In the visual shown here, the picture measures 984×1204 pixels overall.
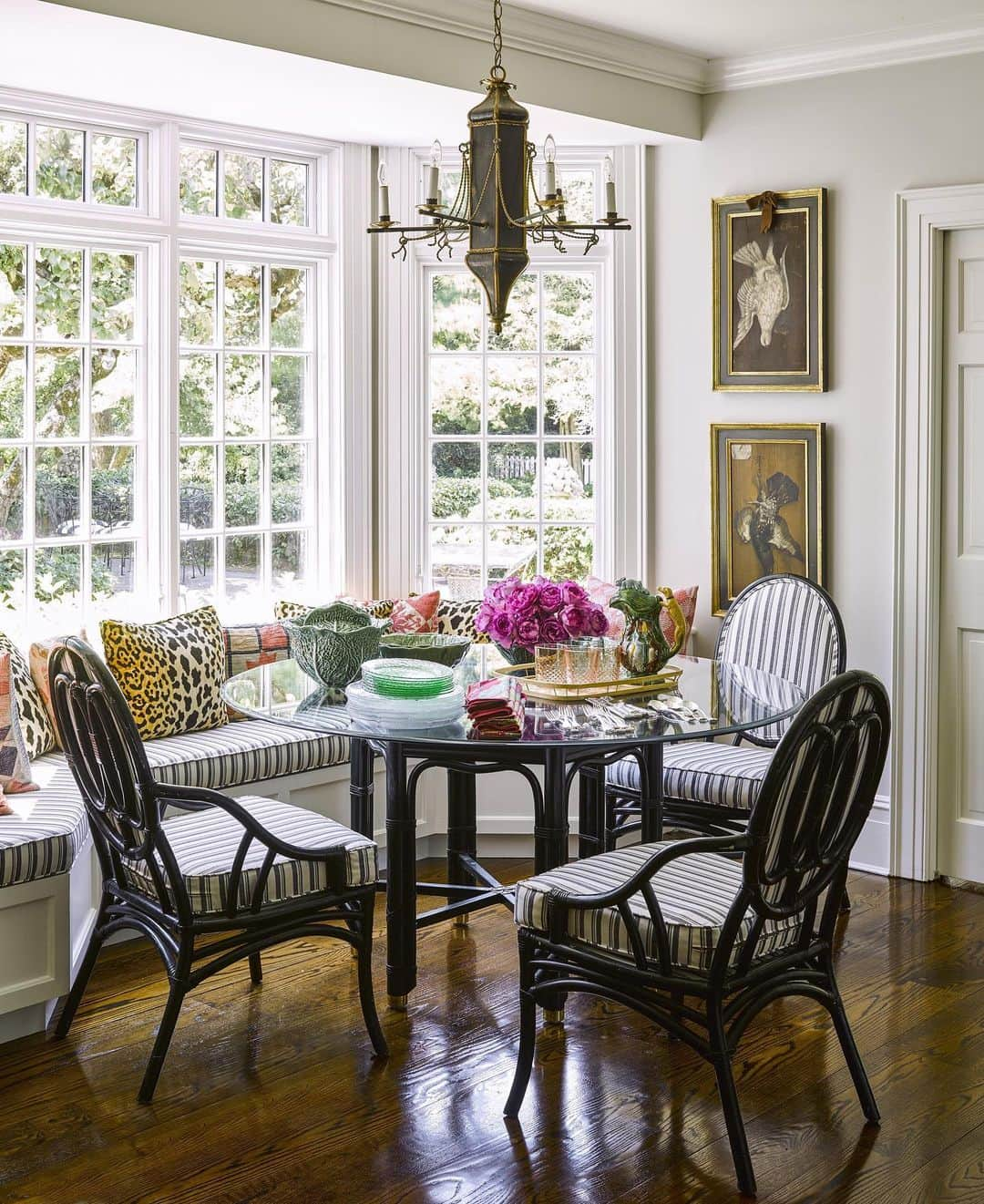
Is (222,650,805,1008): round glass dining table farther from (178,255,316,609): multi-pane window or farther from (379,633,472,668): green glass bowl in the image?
(178,255,316,609): multi-pane window

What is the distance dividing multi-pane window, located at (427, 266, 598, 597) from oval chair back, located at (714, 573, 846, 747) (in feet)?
3.07

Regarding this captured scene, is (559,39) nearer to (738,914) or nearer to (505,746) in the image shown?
(505,746)

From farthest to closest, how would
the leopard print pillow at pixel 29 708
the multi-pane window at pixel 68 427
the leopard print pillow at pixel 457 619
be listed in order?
the leopard print pillow at pixel 457 619
the multi-pane window at pixel 68 427
the leopard print pillow at pixel 29 708

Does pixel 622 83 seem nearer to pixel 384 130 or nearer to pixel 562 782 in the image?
pixel 384 130

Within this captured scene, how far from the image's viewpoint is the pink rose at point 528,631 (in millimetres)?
3447

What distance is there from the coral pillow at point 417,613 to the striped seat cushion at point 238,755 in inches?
18.9

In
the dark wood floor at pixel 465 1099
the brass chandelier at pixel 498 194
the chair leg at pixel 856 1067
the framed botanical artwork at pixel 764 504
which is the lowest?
the dark wood floor at pixel 465 1099

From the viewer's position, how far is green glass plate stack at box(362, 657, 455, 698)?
3.21 metres

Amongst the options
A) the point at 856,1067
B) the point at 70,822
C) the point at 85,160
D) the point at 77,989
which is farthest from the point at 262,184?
the point at 856,1067

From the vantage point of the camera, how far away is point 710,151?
16.1 feet

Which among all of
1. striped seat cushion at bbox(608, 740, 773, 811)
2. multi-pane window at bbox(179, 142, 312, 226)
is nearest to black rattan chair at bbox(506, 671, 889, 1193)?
striped seat cushion at bbox(608, 740, 773, 811)

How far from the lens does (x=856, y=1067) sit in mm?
2881

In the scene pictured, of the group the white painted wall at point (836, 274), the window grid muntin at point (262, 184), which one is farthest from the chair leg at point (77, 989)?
the white painted wall at point (836, 274)

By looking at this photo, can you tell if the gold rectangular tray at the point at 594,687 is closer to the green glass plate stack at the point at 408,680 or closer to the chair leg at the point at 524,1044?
the green glass plate stack at the point at 408,680
